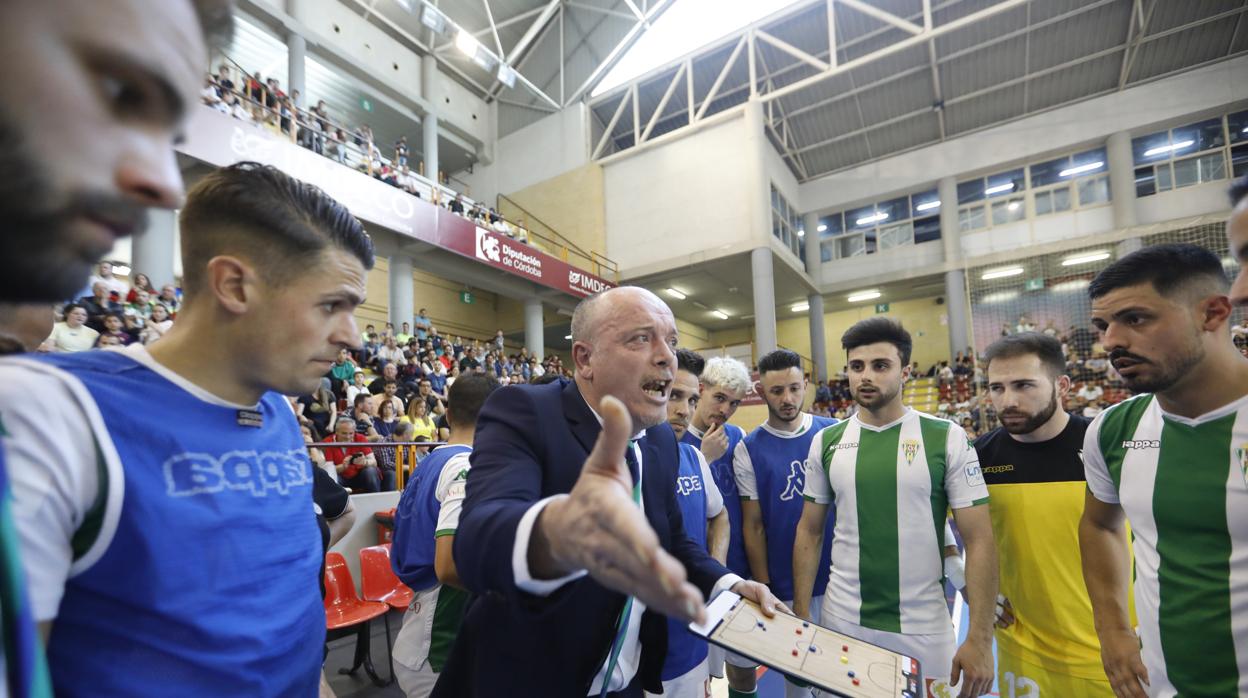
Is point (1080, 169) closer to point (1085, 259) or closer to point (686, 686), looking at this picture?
point (1085, 259)

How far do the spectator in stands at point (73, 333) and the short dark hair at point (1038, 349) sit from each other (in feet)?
27.1

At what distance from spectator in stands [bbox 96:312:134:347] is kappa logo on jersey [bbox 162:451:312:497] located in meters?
6.86

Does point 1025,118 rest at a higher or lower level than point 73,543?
higher

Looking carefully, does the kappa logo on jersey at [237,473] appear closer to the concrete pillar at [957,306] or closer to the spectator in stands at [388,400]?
the spectator in stands at [388,400]

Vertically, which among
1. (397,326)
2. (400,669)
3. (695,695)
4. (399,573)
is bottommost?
(695,695)

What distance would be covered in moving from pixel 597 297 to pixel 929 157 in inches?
825

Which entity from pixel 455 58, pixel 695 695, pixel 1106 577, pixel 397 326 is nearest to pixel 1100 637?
pixel 1106 577

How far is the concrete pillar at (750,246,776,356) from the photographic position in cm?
1605

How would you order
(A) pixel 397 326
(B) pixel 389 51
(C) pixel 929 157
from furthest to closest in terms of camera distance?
(C) pixel 929 157
(B) pixel 389 51
(A) pixel 397 326

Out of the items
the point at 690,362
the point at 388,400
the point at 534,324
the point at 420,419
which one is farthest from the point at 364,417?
the point at 534,324

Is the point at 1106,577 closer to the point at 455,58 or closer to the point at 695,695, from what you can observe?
the point at 695,695

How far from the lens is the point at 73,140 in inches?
18.7

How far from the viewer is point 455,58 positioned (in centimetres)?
1867

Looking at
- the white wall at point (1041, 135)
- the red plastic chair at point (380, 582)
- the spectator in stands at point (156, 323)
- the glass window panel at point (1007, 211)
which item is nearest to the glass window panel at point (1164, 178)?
the white wall at point (1041, 135)
